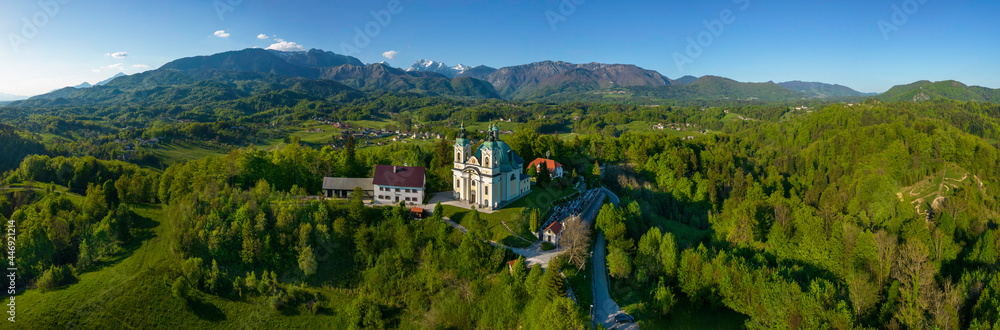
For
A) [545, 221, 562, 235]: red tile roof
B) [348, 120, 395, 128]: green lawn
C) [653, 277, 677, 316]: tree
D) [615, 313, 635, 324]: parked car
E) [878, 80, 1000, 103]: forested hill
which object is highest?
[878, 80, 1000, 103]: forested hill

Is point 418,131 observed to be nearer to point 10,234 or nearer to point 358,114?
point 358,114

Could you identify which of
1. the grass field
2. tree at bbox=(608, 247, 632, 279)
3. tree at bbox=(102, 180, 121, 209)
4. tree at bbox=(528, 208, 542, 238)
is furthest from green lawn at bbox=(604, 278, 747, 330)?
tree at bbox=(102, 180, 121, 209)

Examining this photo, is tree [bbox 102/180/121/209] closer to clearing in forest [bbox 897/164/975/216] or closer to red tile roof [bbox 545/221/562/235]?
red tile roof [bbox 545/221/562/235]

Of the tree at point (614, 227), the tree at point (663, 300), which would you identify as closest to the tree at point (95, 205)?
the tree at point (614, 227)

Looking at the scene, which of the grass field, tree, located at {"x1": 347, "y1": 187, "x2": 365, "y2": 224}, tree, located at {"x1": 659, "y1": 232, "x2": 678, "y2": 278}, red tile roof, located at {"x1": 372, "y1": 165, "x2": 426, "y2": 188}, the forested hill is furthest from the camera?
the forested hill

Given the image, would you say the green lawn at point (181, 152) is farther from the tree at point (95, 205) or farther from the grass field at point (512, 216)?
the grass field at point (512, 216)

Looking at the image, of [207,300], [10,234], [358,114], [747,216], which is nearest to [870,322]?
[747,216]
